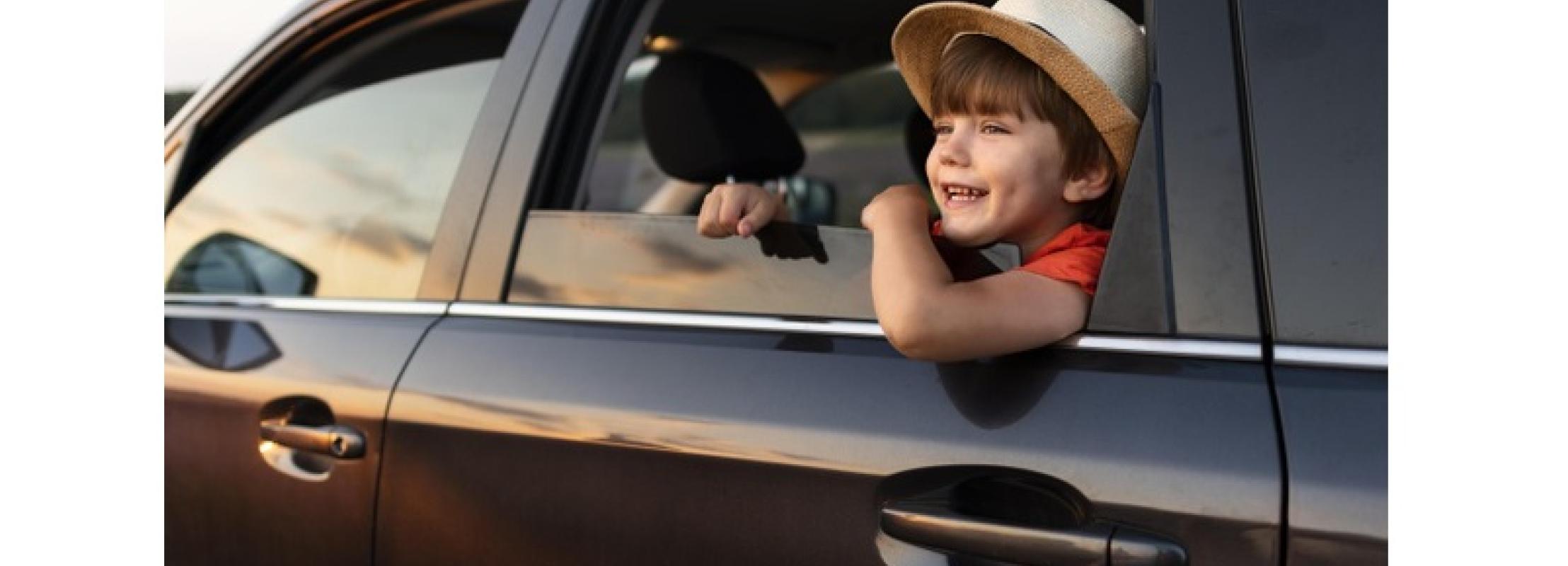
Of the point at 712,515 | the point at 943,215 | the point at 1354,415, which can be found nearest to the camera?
the point at 1354,415

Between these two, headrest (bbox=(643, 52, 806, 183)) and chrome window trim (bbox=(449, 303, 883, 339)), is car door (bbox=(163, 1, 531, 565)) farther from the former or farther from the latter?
headrest (bbox=(643, 52, 806, 183))

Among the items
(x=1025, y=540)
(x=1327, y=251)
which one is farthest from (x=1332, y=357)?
(x=1025, y=540)

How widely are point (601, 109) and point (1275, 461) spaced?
1268mm

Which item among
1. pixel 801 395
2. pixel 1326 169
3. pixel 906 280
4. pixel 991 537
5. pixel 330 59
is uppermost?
pixel 330 59

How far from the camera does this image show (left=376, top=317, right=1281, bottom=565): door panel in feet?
4.99

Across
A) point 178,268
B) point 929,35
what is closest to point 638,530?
point 929,35

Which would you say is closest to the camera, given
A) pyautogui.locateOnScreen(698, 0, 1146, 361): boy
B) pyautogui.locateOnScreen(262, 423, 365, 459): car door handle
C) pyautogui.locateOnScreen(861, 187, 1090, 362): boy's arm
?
pyautogui.locateOnScreen(861, 187, 1090, 362): boy's arm

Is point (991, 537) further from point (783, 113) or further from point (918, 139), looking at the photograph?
point (783, 113)

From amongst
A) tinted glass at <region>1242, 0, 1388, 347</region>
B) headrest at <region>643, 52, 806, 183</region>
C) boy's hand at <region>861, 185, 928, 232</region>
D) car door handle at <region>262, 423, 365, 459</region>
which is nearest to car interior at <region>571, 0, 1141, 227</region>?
headrest at <region>643, 52, 806, 183</region>

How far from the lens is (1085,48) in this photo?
6.14ft

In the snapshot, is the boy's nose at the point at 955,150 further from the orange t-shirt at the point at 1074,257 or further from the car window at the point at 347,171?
the car window at the point at 347,171

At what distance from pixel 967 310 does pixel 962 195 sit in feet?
1.08

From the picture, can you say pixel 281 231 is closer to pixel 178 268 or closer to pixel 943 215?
pixel 178 268

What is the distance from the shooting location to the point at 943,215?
6.48 feet
